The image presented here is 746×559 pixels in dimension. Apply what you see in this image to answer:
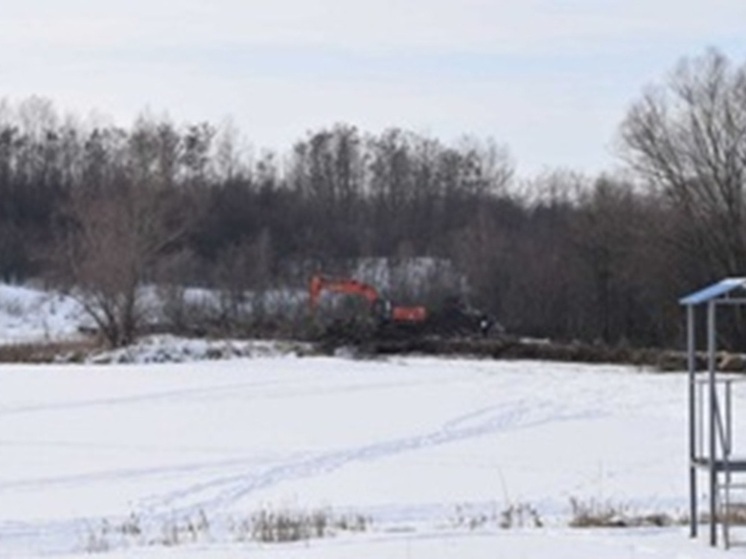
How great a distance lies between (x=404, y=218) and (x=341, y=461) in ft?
242

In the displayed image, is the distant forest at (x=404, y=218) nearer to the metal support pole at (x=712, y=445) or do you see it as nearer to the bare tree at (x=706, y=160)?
the bare tree at (x=706, y=160)

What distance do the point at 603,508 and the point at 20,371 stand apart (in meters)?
27.7

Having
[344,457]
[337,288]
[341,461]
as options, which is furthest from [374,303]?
[341,461]

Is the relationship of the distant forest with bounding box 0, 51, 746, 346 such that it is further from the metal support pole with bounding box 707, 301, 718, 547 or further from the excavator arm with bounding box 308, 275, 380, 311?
the metal support pole with bounding box 707, 301, 718, 547

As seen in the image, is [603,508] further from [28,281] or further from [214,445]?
[28,281]

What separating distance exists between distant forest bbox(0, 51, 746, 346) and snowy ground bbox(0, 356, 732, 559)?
56.4ft

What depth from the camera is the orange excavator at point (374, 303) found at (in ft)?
172

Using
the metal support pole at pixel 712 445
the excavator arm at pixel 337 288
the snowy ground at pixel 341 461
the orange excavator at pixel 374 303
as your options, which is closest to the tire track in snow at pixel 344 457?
the snowy ground at pixel 341 461

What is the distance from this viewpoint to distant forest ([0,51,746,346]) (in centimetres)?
5838

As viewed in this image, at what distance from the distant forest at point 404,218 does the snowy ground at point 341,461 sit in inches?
677

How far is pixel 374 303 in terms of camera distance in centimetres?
Answer: 5356

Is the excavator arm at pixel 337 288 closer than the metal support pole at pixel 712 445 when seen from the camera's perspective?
No

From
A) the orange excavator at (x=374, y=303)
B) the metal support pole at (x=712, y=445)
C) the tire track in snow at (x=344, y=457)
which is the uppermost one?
the orange excavator at (x=374, y=303)

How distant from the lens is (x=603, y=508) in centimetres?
1630
